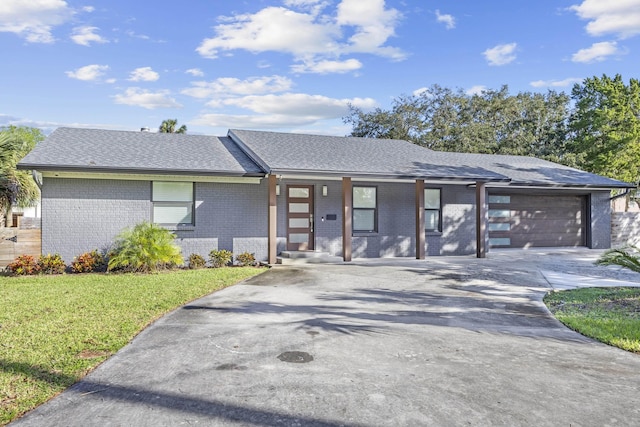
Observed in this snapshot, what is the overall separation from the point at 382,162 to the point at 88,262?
897cm

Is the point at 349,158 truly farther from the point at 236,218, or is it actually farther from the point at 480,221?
the point at 480,221

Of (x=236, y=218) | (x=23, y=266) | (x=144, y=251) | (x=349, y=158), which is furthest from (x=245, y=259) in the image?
(x=23, y=266)

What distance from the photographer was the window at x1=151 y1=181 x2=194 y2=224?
40.3 ft

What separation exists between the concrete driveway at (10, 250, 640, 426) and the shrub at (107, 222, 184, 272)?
360 centimetres

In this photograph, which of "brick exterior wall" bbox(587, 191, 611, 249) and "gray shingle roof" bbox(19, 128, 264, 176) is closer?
"gray shingle roof" bbox(19, 128, 264, 176)

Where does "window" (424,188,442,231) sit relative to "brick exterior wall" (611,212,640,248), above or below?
above

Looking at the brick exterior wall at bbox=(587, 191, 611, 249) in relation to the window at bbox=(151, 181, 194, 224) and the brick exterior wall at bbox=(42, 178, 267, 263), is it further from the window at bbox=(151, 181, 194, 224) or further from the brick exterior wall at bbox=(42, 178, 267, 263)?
the window at bbox=(151, 181, 194, 224)

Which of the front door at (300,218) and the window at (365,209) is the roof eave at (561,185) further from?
the front door at (300,218)

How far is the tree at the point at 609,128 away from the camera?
23516 mm

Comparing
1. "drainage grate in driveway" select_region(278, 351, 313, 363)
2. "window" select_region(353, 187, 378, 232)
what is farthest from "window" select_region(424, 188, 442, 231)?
"drainage grate in driveway" select_region(278, 351, 313, 363)

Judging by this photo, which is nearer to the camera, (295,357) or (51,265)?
(295,357)

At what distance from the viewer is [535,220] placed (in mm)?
17453

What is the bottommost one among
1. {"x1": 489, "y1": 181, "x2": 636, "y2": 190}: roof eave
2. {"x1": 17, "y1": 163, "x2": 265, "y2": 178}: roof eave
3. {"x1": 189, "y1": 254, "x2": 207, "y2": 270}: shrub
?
{"x1": 189, "y1": 254, "x2": 207, "y2": 270}: shrub

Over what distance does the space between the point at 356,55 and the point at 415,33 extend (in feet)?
17.1
